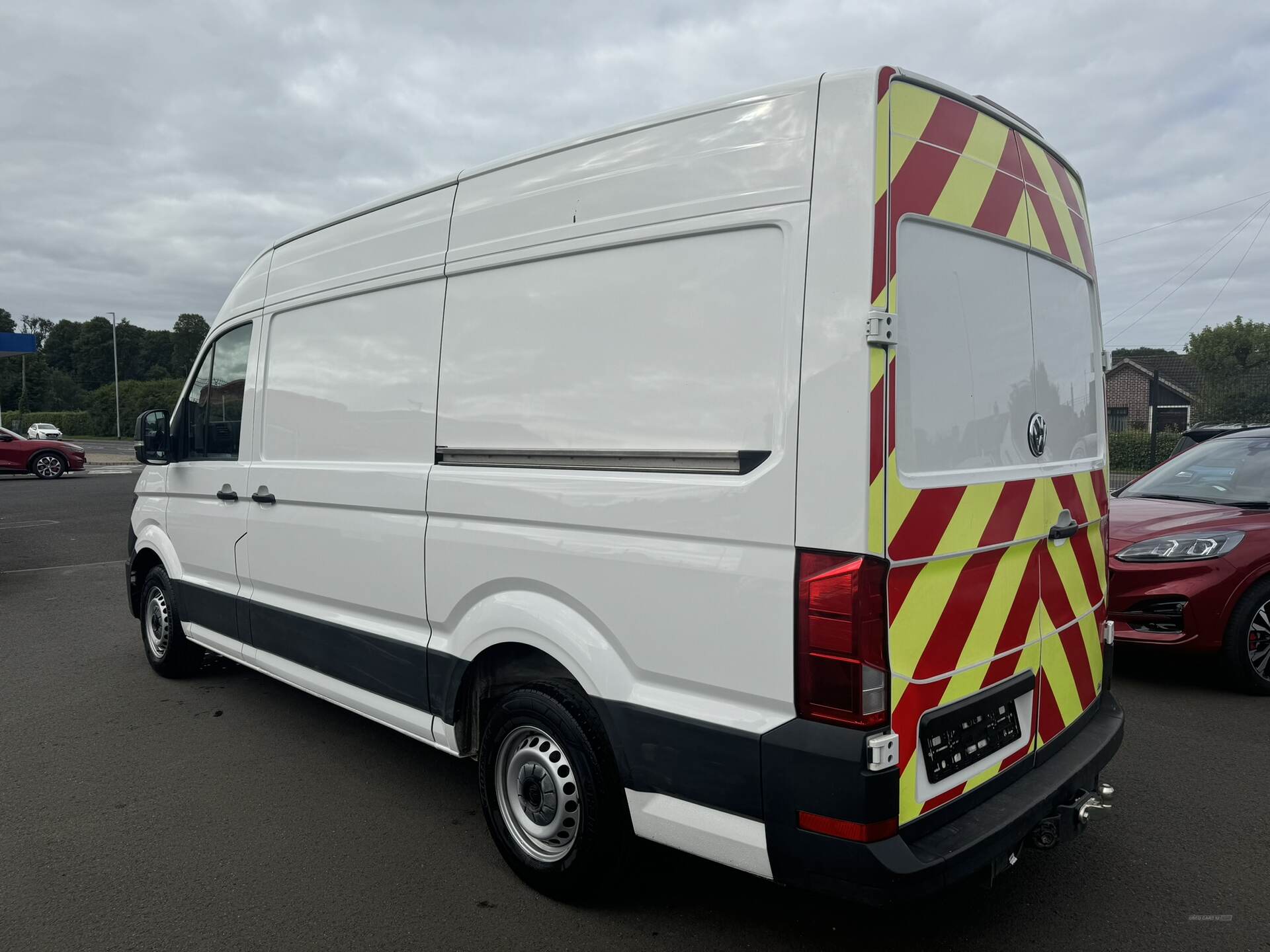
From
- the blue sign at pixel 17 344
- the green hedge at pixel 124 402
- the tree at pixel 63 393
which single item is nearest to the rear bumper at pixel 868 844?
the blue sign at pixel 17 344

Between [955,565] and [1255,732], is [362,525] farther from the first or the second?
[1255,732]

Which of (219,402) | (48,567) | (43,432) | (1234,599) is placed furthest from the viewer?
(43,432)

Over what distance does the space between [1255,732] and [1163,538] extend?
122 cm

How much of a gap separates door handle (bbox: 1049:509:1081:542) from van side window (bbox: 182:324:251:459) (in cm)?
385

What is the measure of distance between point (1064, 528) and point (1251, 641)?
3.16 m

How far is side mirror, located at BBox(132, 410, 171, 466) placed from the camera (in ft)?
17.4

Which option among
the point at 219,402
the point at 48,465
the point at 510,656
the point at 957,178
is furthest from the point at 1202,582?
the point at 48,465

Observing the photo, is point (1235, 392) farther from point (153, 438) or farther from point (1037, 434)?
point (153, 438)

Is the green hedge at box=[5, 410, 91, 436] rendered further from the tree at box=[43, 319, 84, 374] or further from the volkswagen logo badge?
the volkswagen logo badge

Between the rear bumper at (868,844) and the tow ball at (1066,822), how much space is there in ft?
0.40

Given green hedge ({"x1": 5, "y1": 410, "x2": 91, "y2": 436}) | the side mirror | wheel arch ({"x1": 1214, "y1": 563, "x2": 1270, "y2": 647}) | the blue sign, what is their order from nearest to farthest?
wheel arch ({"x1": 1214, "y1": 563, "x2": 1270, "y2": 647}), the side mirror, the blue sign, green hedge ({"x1": 5, "y1": 410, "x2": 91, "y2": 436})

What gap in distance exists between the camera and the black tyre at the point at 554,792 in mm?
2797

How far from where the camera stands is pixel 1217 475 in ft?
19.9

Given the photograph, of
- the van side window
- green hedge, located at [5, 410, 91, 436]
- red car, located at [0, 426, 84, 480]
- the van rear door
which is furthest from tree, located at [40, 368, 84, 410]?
the van rear door
